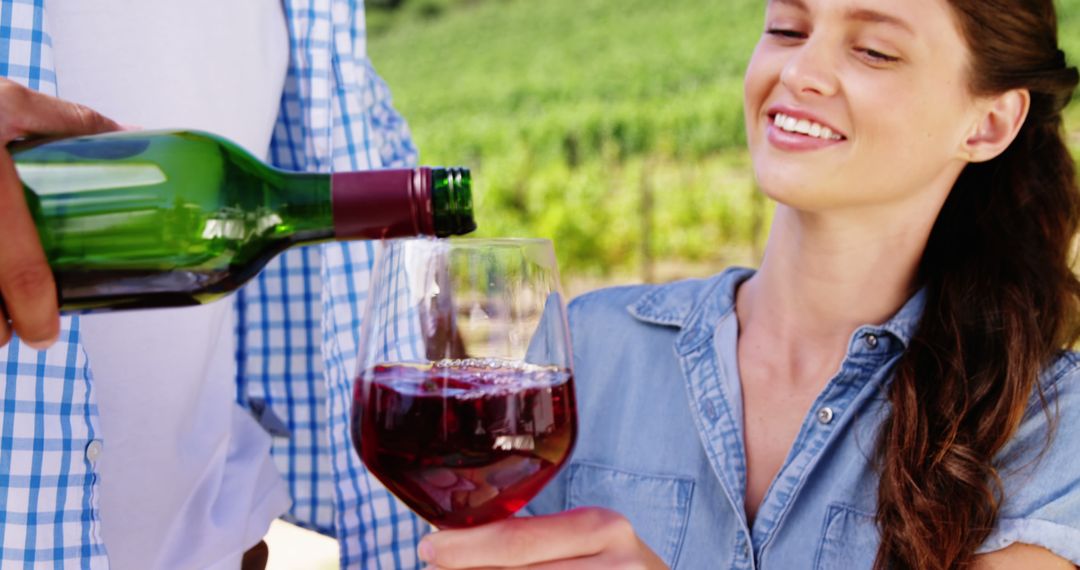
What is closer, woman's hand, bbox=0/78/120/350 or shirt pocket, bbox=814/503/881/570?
woman's hand, bbox=0/78/120/350

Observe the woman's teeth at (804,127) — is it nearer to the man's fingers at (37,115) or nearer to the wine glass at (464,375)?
the wine glass at (464,375)

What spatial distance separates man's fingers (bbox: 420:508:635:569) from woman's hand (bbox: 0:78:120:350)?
356 millimetres

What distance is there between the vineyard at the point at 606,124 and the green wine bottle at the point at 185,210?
878cm

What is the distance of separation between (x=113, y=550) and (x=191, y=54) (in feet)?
1.96

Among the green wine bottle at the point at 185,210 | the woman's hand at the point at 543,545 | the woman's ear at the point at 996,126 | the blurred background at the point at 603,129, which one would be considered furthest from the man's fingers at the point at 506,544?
the blurred background at the point at 603,129

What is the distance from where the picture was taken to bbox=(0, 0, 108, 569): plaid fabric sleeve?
1184mm

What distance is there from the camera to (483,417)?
96cm

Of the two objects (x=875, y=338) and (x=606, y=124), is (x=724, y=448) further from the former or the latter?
(x=606, y=124)

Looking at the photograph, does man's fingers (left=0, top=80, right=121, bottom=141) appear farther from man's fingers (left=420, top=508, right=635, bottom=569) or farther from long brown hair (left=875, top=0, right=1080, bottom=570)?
long brown hair (left=875, top=0, right=1080, bottom=570)

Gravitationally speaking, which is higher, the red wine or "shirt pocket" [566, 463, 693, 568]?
the red wine

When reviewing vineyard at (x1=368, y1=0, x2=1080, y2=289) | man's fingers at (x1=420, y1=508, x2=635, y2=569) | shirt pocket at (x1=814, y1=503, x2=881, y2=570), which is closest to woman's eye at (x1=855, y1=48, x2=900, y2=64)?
shirt pocket at (x1=814, y1=503, x2=881, y2=570)

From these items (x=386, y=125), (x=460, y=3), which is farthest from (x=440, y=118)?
(x=386, y=125)

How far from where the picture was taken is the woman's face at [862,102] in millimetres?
1562

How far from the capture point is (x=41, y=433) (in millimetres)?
1198
